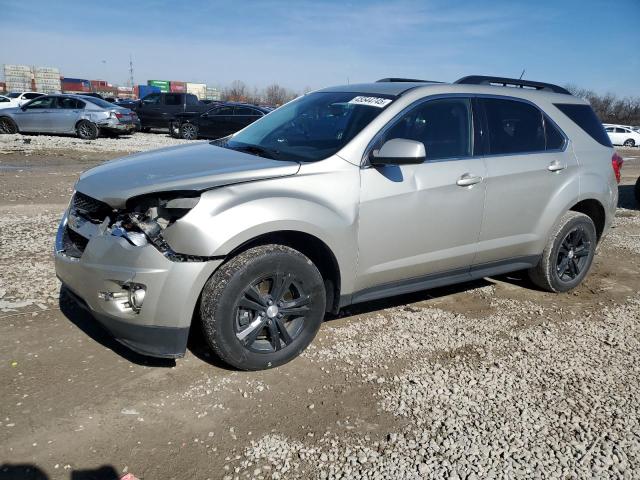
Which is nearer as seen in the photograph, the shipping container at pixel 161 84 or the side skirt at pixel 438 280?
the side skirt at pixel 438 280

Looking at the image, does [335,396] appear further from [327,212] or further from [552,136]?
[552,136]

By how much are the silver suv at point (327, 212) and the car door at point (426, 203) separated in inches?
0.4

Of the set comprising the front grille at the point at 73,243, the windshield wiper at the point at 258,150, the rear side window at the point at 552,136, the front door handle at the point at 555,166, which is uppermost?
the rear side window at the point at 552,136

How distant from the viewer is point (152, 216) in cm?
282

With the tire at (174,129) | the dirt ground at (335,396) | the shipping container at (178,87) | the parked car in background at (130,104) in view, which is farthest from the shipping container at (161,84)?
the dirt ground at (335,396)

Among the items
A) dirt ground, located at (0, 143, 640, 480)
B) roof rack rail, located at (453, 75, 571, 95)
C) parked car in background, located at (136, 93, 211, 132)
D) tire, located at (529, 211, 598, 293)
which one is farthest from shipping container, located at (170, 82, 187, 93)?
tire, located at (529, 211, 598, 293)

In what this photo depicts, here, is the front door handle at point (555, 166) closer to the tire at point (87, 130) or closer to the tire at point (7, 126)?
the tire at point (87, 130)

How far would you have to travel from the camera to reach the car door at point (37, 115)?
683 inches

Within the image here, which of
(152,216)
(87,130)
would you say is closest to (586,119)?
(152,216)

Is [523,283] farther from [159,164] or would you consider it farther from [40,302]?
[40,302]

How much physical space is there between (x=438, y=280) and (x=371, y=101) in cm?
146

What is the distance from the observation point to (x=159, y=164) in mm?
3316

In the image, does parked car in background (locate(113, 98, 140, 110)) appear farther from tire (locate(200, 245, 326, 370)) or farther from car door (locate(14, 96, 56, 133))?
tire (locate(200, 245, 326, 370))

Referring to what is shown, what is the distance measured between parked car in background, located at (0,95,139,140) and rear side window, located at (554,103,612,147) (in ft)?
52.9
